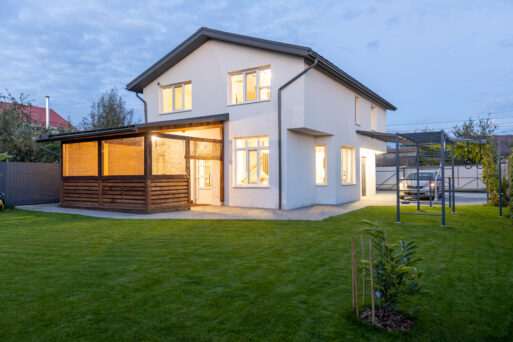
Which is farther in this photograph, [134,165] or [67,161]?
[67,161]

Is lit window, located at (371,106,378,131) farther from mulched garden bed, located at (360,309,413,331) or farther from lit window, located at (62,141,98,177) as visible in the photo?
mulched garden bed, located at (360,309,413,331)

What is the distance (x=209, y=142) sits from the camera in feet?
41.1

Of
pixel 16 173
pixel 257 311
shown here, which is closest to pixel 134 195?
pixel 16 173

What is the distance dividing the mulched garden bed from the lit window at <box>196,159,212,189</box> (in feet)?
35.5

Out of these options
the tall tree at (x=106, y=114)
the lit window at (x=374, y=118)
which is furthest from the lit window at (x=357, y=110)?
the tall tree at (x=106, y=114)

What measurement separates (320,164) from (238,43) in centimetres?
554

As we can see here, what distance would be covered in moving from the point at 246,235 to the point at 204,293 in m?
3.42

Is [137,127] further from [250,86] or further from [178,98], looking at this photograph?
[178,98]

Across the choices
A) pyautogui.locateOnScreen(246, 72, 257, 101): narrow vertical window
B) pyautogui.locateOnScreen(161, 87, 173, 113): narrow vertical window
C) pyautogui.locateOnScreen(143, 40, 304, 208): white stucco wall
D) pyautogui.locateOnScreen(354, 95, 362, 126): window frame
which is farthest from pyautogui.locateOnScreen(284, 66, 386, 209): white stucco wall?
pyautogui.locateOnScreen(161, 87, 173, 113): narrow vertical window

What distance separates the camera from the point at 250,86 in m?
12.5

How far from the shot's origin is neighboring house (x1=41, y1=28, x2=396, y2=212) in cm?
1127

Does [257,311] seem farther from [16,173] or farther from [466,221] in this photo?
[16,173]

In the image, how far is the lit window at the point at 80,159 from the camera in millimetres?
12297

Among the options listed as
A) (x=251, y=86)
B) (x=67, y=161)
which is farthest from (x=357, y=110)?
(x=67, y=161)
